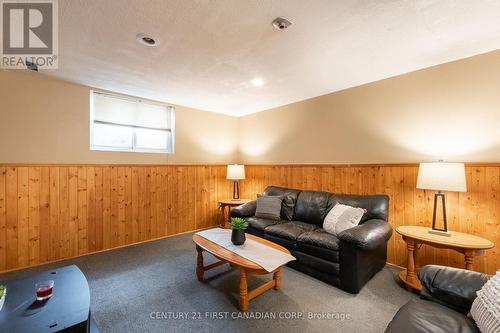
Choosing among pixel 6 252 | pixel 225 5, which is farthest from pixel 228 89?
pixel 6 252

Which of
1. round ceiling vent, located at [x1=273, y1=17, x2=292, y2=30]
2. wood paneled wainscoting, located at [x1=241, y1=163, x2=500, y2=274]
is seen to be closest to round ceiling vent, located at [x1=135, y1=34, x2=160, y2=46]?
round ceiling vent, located at [x1=273, y1=17, x2=292, y2=30]

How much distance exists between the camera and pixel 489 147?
2.27m

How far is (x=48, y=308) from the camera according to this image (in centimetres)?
131

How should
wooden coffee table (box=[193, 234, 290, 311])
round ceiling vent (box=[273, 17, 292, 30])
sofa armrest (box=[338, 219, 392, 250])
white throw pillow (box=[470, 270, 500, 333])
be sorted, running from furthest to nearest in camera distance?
sofa armrest (box=[338, 219, 392, 250]) → wooden coffee table (box=[193, 234, 290, 311]) → round ceiling vent (box=[273, 17, 292, 30]) → white throw pillow (box=[470, 270, 500, 333])

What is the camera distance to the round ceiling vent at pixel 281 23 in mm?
1764

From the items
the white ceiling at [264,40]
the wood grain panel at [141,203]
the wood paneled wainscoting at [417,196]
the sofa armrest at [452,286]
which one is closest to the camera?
the sofa armrest at [452,286]

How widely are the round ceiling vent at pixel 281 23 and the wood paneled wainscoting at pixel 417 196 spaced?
2235mm

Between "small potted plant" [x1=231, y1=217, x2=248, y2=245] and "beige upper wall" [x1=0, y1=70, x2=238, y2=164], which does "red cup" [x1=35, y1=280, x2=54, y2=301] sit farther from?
"beige upper wall" [x1=0, y1=70, x2=238, y2=164]

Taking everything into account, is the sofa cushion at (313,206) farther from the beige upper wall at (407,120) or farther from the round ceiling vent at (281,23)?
the round ceiling vent at (281,23)

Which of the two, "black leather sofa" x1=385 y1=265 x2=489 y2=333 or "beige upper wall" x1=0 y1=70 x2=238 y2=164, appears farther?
"beige upper wall" x1=0 y1=70 x2=238 y2=164

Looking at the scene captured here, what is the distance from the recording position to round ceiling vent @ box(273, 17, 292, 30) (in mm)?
1764

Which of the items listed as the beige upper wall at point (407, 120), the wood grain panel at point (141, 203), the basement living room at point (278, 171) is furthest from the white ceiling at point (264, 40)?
the wood grain panel at point (141, 203)

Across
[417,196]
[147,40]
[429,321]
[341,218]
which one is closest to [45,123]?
[147,40]

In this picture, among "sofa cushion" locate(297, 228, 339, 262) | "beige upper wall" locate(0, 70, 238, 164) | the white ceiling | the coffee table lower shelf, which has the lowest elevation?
the coffee table lower shelf
